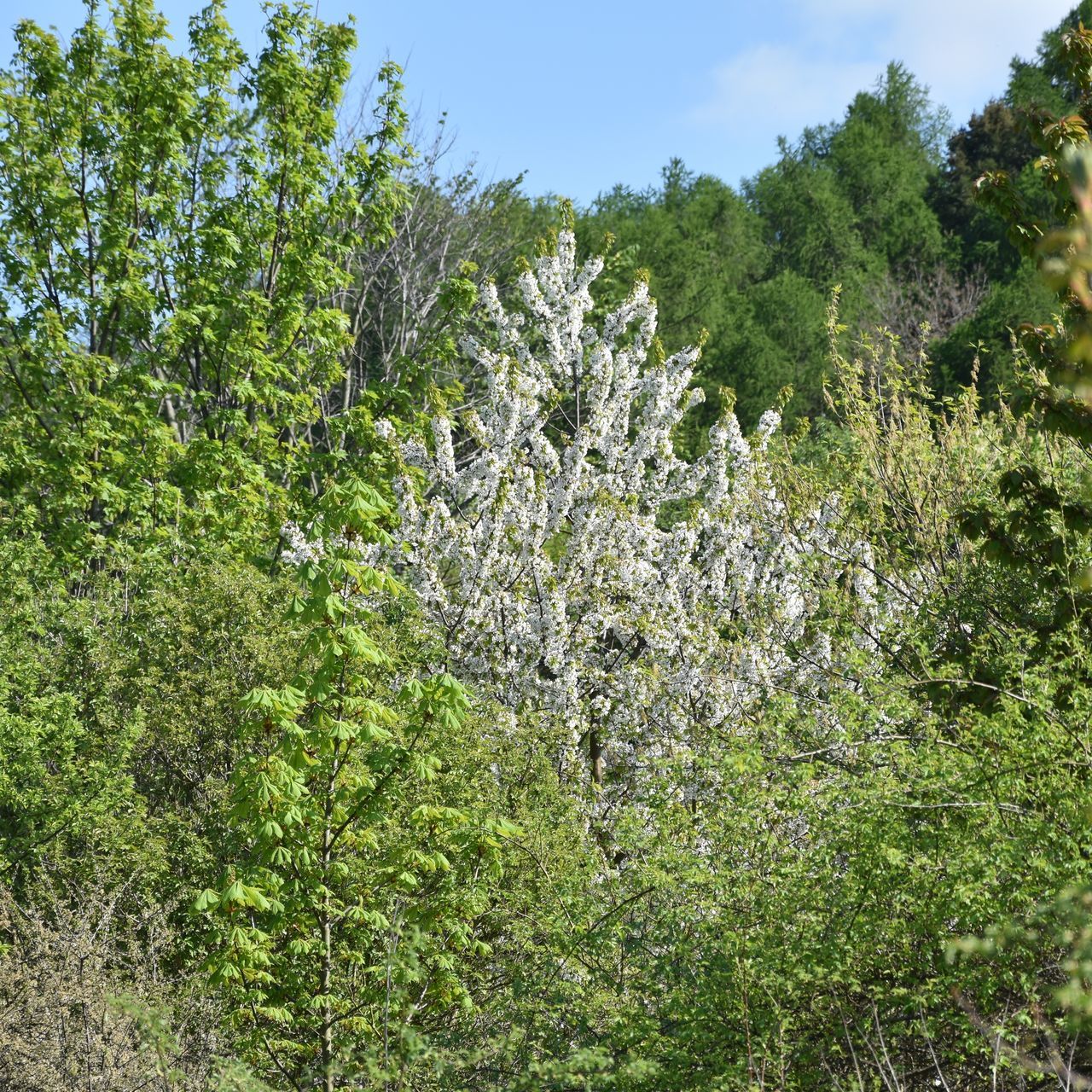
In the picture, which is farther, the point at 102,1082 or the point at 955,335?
the point at 955,335

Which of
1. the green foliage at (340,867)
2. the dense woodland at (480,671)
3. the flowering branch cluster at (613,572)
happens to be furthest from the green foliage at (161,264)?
the green foliage at (340,867)

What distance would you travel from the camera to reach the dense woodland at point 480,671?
4.70 m

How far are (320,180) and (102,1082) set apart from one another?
10064 millimetres

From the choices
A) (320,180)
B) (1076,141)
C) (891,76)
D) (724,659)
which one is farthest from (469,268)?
(891,76)

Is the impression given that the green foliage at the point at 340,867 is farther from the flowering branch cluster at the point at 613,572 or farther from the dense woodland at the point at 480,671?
the flowering branch cluster at the point at 613,572

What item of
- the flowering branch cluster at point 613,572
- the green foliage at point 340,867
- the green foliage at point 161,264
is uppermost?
the green foliage at point 161,264

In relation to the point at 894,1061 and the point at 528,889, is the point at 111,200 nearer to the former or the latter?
the point at 528,889

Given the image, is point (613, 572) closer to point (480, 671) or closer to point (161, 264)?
point (480, 671)

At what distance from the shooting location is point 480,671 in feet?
32.4

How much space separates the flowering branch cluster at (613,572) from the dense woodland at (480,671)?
50 millimetres

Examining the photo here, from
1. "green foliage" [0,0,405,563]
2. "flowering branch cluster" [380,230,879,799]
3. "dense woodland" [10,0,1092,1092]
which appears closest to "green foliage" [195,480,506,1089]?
"dense woodland" [10,0,1092,1092]

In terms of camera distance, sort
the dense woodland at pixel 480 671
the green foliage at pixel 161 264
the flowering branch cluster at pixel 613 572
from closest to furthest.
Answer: the dense woodland at pixel 480 671 → the flowering branch cluster at pixel 613 572 → the green foliage at pixel 161 264

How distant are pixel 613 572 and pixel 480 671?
1.37 meters

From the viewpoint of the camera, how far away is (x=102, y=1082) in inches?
245
